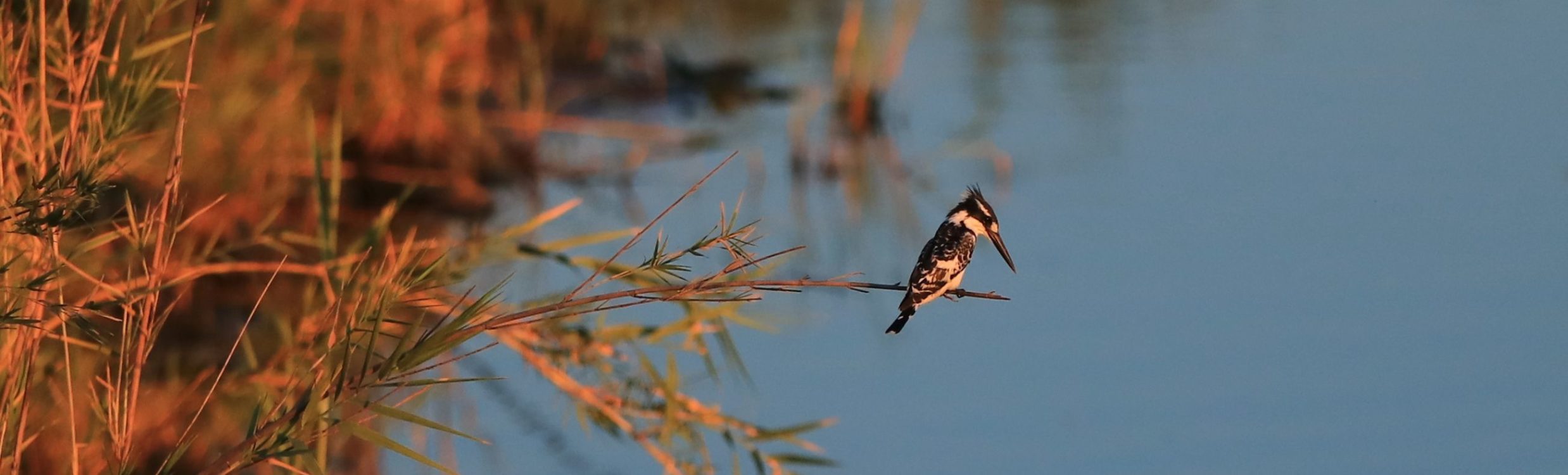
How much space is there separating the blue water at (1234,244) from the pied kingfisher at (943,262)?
2.33 m

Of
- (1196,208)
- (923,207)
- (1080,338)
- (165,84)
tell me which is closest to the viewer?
(165,84)

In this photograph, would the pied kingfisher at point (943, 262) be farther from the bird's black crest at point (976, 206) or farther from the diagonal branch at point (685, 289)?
the diagonal branch at point (685, 289)

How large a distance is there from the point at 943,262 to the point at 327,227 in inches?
67.0

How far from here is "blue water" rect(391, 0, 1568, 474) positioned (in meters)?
6.55

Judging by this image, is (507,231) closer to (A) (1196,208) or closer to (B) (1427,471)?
(B) (1427,471)

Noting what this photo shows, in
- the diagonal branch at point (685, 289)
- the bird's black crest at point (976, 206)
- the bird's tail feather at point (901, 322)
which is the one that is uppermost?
the bird's black crest at point (976, 206)

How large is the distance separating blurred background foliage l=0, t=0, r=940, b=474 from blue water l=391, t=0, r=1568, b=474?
51 centimetres

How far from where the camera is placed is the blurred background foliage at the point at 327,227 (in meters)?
3.00

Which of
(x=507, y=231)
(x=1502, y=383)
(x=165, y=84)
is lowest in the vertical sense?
(x=165, y=84)

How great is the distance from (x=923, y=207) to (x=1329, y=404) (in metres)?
3.30

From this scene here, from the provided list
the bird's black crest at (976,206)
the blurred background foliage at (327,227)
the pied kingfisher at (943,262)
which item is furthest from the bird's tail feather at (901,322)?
the bird's black crest at (976,206)

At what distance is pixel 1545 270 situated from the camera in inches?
301

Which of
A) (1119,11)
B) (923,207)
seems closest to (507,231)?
(923,207)

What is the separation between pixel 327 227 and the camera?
462 centimetres
